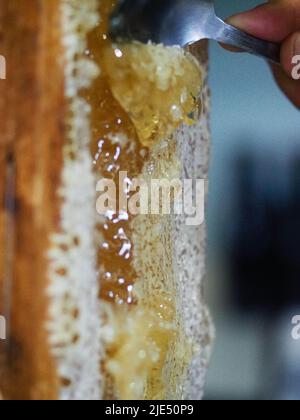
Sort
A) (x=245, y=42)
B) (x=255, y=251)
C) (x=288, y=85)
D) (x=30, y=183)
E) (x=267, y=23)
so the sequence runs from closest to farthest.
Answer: (x=30, y=183), (x=245, y=42), (x=267, y=23), (x=288, y=85), (x=255, y=251)

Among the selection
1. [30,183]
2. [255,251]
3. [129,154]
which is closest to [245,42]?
[129,154]

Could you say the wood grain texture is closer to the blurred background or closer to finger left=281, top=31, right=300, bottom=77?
finger left=281, top=31, right=300, bottom=77

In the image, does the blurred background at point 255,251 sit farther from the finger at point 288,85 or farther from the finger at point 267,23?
the finger at point 267,23

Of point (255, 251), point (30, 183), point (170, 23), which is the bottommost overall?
point (255, 251)

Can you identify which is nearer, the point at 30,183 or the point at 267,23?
the point at 30,183

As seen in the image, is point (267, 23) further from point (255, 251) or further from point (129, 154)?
point (255, 251)

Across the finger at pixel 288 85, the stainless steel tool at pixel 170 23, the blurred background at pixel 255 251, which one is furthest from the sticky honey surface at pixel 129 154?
the blurred background at pixel 255 251

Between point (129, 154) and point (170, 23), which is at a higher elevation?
point (170, 23)

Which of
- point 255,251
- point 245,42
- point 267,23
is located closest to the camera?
point 245,42
